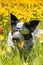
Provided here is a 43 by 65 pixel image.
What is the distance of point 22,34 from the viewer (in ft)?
12.9

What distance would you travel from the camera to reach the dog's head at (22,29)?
3910 mm

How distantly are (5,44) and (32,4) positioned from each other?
4.76ft

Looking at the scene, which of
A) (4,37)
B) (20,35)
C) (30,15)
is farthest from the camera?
(30,15)

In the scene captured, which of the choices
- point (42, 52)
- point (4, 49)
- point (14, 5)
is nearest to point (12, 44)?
point (4, 49)

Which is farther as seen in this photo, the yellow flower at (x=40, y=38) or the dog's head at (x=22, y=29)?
the yellow flower at (x=40, y=38)

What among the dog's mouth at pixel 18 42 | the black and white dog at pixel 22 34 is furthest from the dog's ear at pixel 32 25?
the dog's mouth at pixel 18 42

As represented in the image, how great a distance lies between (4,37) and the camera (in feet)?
14.1

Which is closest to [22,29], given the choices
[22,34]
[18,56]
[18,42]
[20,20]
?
[22,34]

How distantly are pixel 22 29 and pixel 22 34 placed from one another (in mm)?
74

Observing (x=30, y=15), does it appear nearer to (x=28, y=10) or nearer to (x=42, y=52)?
(x=28, y=10)

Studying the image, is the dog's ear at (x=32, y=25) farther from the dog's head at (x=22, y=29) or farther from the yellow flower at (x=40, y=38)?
the yellow flower at (x=40, y=38)

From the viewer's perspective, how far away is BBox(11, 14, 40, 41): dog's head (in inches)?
154

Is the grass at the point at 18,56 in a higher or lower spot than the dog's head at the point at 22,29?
lower

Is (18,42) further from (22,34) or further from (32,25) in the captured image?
(32,25)
